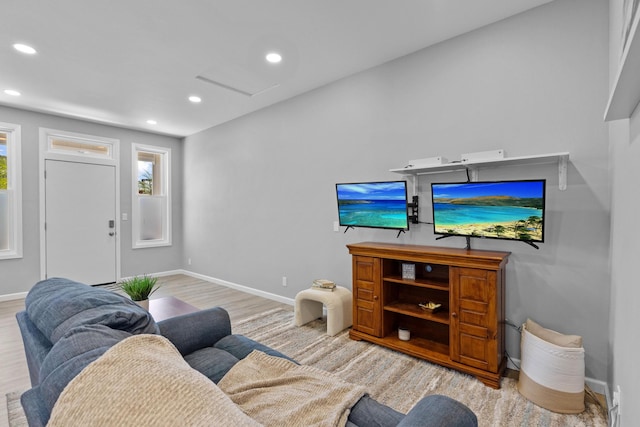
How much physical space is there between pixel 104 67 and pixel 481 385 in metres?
4.50

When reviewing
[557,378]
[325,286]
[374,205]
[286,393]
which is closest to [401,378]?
[557,378]

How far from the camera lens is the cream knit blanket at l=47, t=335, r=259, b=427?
2.19ft

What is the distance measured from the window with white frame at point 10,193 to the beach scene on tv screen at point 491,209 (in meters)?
5.56

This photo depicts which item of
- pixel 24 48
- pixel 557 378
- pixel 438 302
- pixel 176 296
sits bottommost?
pixel 176 296

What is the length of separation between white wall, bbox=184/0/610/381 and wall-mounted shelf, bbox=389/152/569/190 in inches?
2.3

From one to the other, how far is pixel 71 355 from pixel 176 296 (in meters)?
4.07

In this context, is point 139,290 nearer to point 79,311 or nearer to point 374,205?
point 79,311

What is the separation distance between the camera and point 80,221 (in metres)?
5.04

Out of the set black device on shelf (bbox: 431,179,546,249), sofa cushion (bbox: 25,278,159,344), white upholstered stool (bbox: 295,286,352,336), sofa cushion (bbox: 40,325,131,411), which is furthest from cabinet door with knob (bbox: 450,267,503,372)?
sofa cushion (bbox: 40,325,131,411)

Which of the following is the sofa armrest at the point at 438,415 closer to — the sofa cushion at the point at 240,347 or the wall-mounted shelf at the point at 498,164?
the sofa cushion at the point at 240,347

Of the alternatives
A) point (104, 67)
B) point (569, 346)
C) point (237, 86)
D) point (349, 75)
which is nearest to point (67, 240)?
point (104, 67)

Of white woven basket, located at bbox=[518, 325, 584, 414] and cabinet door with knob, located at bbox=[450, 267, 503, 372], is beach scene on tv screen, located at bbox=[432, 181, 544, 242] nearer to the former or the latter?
cabinet door with knob, located at bbox=[450, 267, 503, 372]

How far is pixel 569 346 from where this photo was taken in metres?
2.12

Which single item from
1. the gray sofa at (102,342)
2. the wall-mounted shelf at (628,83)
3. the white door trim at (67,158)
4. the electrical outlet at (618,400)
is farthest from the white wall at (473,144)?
the white door trim at (67,158)
